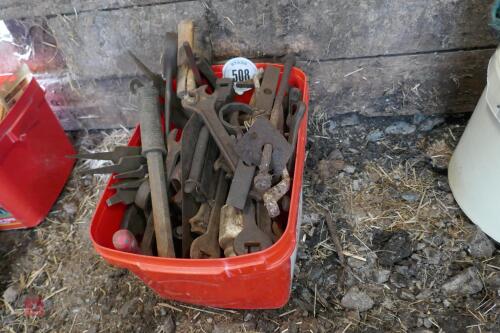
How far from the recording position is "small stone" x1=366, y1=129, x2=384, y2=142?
4.94 feet

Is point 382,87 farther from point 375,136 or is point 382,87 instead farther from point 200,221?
point 200,221

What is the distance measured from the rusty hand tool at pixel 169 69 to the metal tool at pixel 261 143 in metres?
0.31

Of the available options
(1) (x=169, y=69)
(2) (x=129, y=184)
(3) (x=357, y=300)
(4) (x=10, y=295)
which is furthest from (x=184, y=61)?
(4) (x=10, y=295)

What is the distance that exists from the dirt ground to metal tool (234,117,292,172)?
1.38ft

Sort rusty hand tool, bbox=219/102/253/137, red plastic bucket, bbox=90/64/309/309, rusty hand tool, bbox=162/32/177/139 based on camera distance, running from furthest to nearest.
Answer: rusty hand tool, bbox=162/32/177/139 < rusty hand tool, bbox=219/102/253/137 < red plastic bucket, bbox=90/64/309/309

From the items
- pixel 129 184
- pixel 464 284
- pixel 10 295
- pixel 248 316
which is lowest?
pixel 10 295

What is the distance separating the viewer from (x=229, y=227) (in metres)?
0.97

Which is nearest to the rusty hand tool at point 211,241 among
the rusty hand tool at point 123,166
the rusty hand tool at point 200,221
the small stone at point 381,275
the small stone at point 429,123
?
the rusty hand tool at point 200,221

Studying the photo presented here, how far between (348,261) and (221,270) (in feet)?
1.70

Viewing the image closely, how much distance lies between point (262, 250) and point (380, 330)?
0.48 metres

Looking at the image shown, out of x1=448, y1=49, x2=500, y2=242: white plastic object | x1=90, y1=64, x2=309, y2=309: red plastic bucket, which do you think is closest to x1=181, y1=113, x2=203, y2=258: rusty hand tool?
x1=90, y1=64, x2=309, y2=309: red plastic bucket

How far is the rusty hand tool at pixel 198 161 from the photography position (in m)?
1.02

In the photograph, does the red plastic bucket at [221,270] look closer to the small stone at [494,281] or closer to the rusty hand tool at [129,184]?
the rusty hand tool at [129,184]

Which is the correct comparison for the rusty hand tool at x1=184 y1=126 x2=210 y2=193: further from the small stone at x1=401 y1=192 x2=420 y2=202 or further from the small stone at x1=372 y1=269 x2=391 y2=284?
the small stone at x1=401 y1=192 x2=420 y2=202
